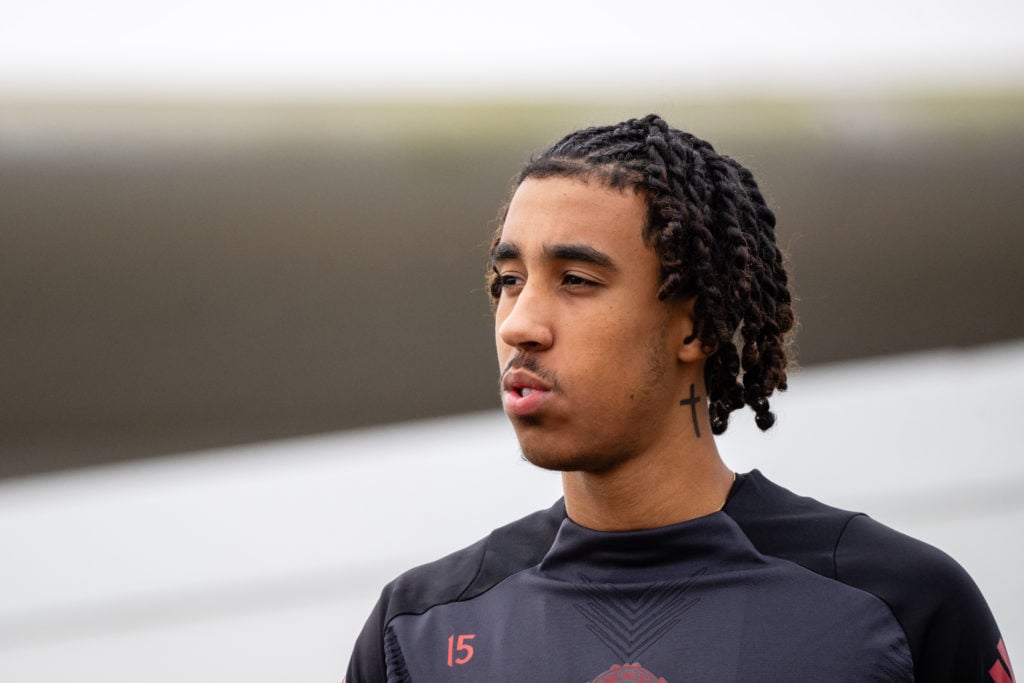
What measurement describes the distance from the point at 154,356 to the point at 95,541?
0.70 meters

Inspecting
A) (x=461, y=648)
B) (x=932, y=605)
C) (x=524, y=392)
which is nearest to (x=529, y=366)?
(x=524, y=392)

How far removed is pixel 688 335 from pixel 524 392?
0.21 meters

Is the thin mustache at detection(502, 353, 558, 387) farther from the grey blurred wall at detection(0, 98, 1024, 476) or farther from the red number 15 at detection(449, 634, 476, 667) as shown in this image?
the grey blurred wall at detection(0, 98, 1024, 476)

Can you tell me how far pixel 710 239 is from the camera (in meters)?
1.48

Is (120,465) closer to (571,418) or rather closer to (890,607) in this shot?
(571,418)

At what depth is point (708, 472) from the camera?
1.52 m

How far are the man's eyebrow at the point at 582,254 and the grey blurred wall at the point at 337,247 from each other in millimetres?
1078

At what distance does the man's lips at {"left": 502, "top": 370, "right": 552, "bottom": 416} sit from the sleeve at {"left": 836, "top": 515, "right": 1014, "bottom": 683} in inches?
15.0

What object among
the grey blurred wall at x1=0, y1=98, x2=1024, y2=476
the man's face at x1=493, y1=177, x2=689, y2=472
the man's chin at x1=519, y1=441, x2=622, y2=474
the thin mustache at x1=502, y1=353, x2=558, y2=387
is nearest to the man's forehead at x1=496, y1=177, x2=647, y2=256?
the man's face at x1=493, y1=177, x2=689, y2=472

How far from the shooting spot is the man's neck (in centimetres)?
148

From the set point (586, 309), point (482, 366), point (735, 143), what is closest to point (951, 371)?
point (735, 143)

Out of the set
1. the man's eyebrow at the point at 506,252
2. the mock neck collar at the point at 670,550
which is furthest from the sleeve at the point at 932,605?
the man's eyebrow at the point at 506,252

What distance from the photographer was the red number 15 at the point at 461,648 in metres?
1.49

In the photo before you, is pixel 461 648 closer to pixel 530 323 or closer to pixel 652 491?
pixel 652 491
